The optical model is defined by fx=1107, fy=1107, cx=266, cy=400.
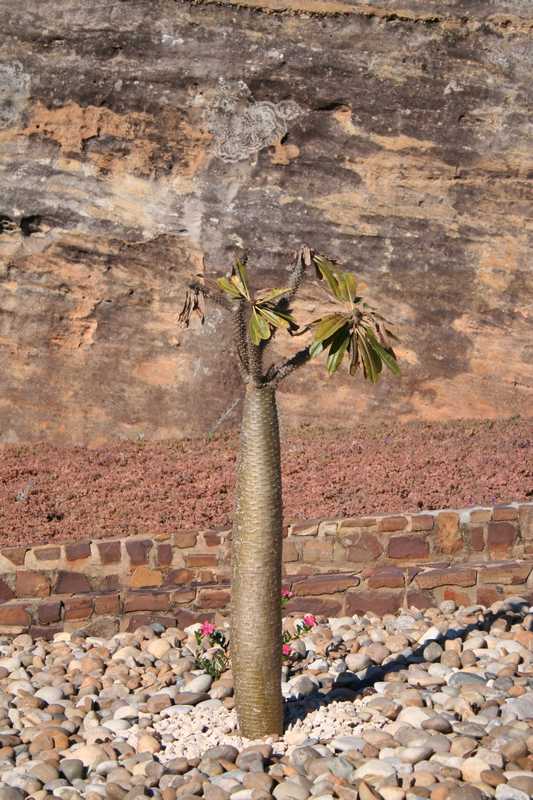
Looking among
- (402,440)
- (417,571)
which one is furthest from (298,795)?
(402,440)

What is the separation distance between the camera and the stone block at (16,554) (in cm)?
829

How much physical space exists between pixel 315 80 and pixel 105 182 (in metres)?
2.47

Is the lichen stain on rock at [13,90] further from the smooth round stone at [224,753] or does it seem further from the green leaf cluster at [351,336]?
the smooth round stone at [224,753]

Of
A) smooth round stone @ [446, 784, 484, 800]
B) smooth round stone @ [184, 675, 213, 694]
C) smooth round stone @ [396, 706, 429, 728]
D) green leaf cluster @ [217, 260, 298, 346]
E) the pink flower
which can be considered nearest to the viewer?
smooth round stone @ [446, 784, 484, 800]

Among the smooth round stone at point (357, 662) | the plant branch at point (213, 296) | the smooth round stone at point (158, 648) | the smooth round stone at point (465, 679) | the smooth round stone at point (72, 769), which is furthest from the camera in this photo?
the smooth round stone at point (158, 648)

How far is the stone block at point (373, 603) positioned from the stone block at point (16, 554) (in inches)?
96.0

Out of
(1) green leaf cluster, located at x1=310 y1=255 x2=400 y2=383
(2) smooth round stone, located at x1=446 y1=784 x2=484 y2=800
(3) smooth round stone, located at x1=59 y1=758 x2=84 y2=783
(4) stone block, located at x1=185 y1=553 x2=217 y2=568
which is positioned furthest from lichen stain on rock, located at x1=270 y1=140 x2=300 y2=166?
(2) smooth round stone, located at x1=446 y1=784 x2=484 y2=800

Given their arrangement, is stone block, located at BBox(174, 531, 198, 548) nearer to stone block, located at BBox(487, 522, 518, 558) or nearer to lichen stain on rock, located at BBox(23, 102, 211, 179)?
stone block, located at BBox(487, 522, 518, 558)

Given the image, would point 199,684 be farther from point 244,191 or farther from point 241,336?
point 244,191

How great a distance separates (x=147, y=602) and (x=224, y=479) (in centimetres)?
200

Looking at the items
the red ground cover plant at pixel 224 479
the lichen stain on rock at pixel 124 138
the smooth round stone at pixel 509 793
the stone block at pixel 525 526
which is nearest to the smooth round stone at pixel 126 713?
the smooth round stone at pixel 509 793

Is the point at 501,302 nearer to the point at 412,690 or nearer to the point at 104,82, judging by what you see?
the point at 104,82

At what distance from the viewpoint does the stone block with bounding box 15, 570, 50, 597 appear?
821cm

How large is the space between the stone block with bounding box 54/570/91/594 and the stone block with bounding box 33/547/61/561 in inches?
4.8
